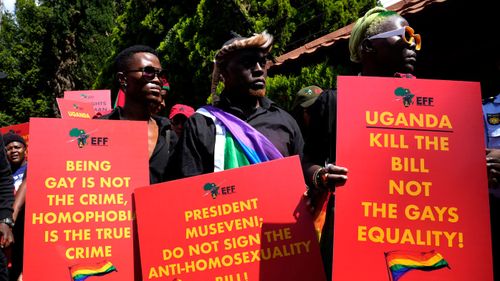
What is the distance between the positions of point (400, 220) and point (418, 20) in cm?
409

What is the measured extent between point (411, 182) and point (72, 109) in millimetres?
4204

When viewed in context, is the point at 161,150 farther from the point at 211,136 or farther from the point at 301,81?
the point at 301,81

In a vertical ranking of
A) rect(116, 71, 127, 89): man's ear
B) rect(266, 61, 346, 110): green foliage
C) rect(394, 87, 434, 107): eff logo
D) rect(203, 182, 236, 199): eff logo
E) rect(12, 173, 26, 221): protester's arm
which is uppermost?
rect(266, 61, 346, 110): green foliage

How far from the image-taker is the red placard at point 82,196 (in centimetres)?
249

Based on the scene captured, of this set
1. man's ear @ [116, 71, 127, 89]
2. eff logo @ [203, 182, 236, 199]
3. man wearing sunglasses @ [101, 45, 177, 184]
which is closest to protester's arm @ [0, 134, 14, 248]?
man wearing sunglasses @ [101, 45, 177, 184]

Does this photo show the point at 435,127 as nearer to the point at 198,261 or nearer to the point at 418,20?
the point at 198,261

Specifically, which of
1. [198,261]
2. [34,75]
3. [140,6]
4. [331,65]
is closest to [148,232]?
[198,261]

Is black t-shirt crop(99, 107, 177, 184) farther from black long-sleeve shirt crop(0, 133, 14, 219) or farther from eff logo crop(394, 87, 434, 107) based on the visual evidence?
eff logo crop(394, 87, 434, 107)

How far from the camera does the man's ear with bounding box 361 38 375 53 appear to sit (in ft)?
7.93

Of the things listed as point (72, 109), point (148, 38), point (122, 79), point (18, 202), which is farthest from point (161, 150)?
point (148, 38)

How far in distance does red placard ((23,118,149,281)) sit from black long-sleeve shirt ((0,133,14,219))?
0.78 metres

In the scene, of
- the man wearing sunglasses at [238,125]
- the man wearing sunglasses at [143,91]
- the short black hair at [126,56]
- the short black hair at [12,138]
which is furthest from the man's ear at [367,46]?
the short black hair at [12,138]

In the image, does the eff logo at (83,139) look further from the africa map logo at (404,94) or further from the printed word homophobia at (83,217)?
the africa map logo at (404,94)

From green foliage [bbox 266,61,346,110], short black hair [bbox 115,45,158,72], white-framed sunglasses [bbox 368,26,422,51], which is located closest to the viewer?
white-framed sunglasses [bbox 368,26,422,51]
